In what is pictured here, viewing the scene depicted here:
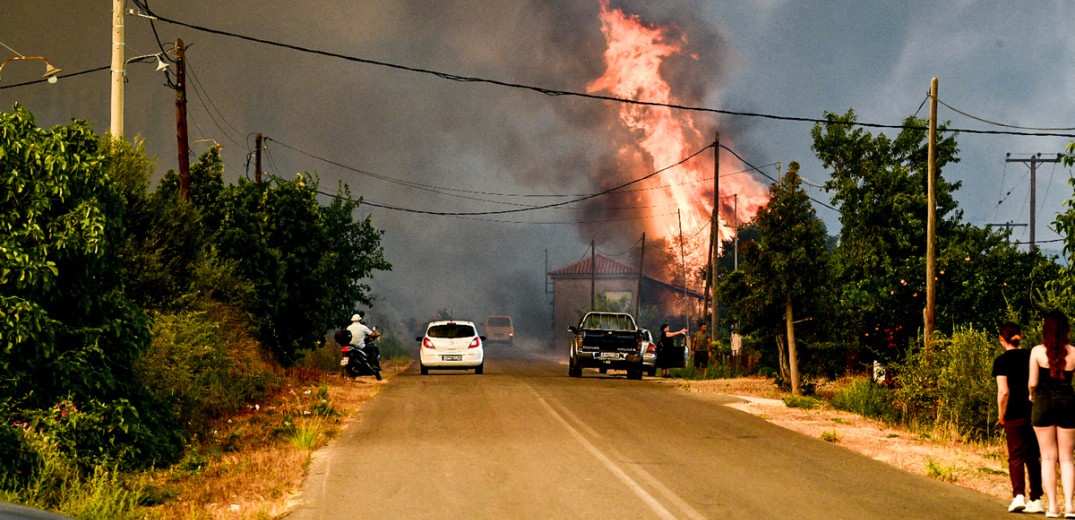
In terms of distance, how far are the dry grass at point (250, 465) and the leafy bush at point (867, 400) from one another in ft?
32.8

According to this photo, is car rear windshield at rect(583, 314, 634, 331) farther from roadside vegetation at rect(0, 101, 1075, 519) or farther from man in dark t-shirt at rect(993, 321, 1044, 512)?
man in dark t-shirt at rect(993, 321, 1044, 512)

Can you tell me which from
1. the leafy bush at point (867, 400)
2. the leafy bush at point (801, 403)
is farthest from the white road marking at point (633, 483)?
→ the leafy bush at point (801, 403)

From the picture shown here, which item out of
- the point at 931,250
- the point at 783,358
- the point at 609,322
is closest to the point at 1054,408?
the point at 931,250

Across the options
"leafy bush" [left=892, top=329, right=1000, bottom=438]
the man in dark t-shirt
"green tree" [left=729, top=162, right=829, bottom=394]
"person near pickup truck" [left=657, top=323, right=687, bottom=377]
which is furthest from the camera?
"person near pickup truck" [left=657, top=323, right=687, bottom=377]

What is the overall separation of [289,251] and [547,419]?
1425 cm

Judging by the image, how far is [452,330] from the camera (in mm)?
36156

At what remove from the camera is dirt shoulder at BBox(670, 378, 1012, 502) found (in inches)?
535

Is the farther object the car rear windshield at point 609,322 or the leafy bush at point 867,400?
the car rear windshield at point 609,322

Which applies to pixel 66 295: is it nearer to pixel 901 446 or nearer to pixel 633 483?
pixel 633 483

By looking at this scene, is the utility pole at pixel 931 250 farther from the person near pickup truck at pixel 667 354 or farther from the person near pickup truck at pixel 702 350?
the person near pickup truck at pixel 667 354


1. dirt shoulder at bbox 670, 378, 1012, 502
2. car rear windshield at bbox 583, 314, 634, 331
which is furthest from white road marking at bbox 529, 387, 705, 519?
car rear windshield at bbox 583, 314, 634, 331

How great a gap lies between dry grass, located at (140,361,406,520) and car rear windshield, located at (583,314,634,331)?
599 inches

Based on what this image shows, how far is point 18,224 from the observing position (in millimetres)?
11445

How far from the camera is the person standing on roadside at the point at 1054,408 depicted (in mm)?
10422
